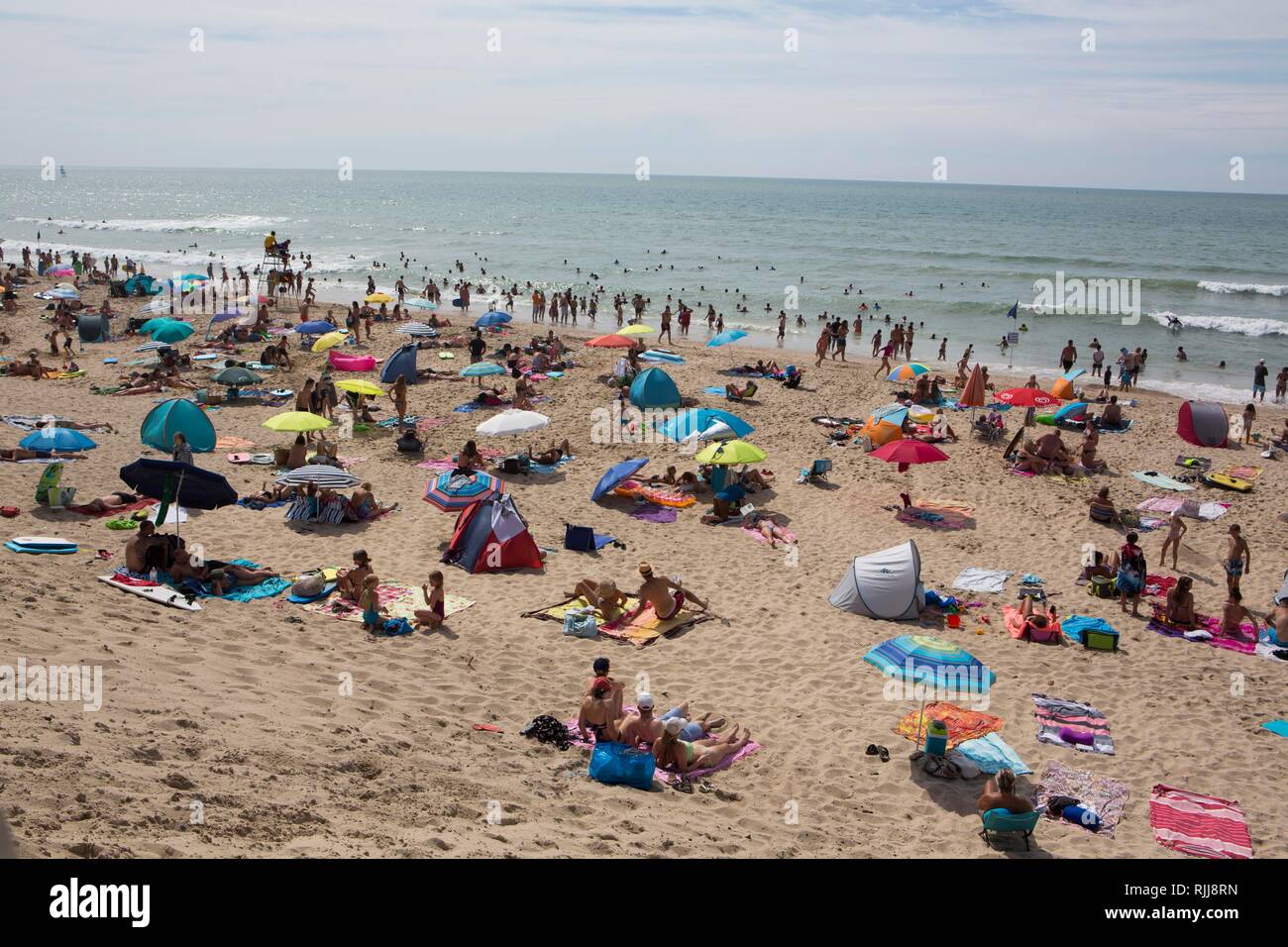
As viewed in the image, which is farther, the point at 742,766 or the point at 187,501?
the point at 187,501

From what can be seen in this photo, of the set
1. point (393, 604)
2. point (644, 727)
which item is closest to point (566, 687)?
point (644, 727)

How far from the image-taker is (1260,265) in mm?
59062

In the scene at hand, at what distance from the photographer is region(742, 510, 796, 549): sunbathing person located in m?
13.6

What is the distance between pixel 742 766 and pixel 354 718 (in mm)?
3234

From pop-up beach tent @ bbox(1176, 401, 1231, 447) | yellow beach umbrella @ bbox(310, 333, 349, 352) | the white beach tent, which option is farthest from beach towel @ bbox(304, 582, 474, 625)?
pop-up beach tent @ bbox(1176, 401, 1231, 447)

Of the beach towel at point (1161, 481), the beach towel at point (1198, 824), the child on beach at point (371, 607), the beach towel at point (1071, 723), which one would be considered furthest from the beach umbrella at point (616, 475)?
the beach towel at point (1161, 481)

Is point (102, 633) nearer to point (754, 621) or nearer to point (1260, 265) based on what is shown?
point (754, 621)

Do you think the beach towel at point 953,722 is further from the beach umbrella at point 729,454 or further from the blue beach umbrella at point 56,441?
the blue beach umbrella at point 56,441

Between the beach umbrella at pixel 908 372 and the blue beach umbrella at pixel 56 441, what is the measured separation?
56.9 feet

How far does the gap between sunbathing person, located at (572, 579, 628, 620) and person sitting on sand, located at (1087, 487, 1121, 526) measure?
8.37 metres

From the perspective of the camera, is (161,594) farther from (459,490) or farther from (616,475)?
(616,475)

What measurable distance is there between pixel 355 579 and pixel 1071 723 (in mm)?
7581

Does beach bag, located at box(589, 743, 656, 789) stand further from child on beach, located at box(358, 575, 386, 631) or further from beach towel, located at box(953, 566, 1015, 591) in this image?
beach towel, located at box(953, 566, 1015, 591)

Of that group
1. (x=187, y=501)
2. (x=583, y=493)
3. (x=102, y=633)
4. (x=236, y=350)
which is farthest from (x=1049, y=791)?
A: (x=236, y=350)
